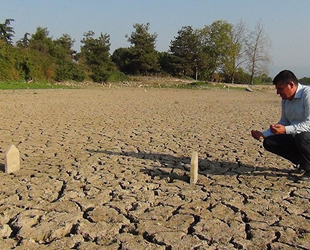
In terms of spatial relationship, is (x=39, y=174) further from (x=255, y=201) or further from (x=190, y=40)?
Answer: (x=190, y=40)

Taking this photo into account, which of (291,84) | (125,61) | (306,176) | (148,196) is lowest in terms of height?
(148,196)

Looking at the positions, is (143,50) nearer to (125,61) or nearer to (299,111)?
(125,61)

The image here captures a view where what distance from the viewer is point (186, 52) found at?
1585 inches

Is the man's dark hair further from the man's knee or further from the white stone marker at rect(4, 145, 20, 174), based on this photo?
the white stone marker at rect(4, 145, 20, 174)

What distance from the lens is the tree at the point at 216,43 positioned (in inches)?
1502

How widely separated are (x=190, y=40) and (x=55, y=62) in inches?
646

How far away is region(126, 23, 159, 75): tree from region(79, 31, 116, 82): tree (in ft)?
10.2

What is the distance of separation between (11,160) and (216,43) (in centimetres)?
3722

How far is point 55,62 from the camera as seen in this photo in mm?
30422

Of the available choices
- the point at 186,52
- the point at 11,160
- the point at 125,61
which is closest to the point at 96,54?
the point at 125,61

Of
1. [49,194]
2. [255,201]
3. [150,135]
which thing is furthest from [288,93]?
[150,135]

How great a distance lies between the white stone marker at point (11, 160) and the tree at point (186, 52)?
119ft

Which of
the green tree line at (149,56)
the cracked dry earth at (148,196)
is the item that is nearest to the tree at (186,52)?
the green tree line at (149,56)

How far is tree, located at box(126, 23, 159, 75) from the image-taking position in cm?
3759
